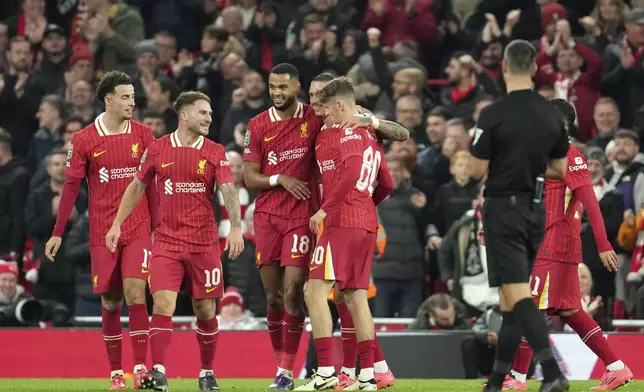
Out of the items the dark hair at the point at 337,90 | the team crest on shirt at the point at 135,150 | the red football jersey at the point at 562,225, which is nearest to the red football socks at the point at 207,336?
the team crest on shirt at the point at 135,150

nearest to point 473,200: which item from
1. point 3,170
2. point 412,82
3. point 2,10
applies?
point 412,82

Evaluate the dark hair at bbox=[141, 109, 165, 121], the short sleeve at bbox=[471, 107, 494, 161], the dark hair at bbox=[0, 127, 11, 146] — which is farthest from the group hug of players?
the dark hair at bbox=[0, 127, 11, 146]

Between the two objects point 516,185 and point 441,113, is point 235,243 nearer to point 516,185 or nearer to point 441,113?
point 516,185

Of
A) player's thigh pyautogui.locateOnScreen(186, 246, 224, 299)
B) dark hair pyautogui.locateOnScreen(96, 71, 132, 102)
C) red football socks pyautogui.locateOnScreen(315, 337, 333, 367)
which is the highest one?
dark hair pyautogui.locateOnScreen(96, 71, 132, 102)

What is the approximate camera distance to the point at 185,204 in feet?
40.1

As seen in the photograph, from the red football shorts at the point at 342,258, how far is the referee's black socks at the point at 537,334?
77.1 inches

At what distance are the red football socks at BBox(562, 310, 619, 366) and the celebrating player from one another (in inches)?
124

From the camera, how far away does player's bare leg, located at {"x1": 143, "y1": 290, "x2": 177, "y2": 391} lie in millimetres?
11812

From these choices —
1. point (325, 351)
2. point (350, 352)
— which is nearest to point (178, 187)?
point (325, 351)

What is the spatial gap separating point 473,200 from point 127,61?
6860 mm

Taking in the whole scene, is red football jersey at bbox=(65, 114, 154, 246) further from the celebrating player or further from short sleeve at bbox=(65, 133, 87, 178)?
the celebrating player

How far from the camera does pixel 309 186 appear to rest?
12547 mm

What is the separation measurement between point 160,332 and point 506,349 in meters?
3.24

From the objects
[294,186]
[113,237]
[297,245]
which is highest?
[294,186]
